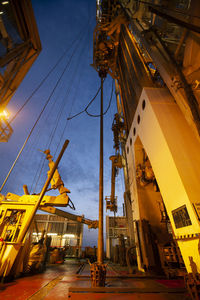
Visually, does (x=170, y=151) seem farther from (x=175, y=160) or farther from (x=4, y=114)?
(x=4, y=114)

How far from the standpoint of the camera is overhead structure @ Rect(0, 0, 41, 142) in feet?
23.1

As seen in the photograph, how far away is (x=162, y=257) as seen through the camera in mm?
5902

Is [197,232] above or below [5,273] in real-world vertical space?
above

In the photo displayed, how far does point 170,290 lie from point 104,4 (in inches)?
871

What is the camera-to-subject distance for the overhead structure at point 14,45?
7027mm

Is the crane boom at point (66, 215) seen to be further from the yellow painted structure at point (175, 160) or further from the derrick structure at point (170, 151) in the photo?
the yellow painted structure at point (175, 160)

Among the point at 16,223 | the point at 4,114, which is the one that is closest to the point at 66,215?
the point at 16,223

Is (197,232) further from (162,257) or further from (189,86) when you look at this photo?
(189,86)

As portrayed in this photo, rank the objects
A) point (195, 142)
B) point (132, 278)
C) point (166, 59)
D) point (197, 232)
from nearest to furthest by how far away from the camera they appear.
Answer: point (197, 232)
point (195, 142)
point (132, 278)
point (166, 59)

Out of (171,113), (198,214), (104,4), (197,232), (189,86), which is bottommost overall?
(197,232)

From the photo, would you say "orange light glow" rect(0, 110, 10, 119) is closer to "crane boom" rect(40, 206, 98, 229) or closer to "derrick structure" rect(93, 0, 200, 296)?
"crane boom" rect(40, 206, 98, 229)

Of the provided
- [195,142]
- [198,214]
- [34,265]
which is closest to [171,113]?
[195,142]

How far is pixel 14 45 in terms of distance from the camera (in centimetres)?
793

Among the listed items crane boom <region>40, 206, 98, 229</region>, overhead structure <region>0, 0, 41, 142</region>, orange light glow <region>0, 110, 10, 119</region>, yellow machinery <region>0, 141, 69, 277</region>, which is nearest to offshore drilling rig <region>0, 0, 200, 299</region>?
yellow machinery <region>0, 141, 69, 277</region>
